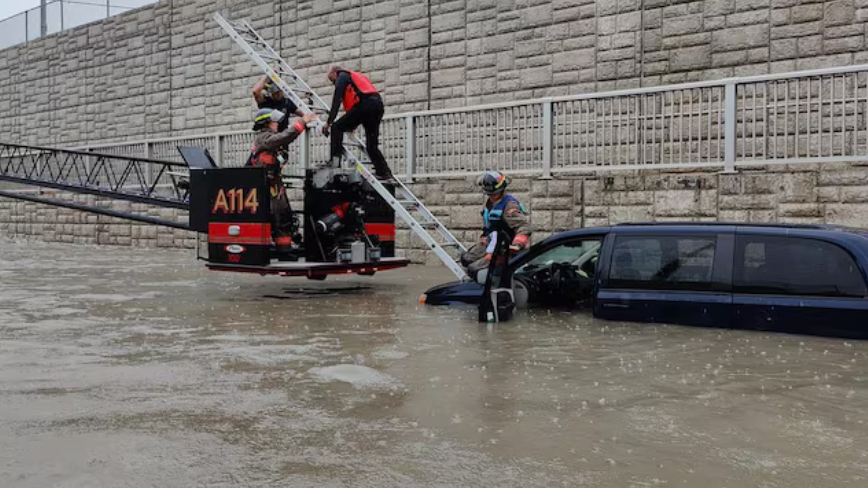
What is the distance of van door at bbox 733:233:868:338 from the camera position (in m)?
7.21

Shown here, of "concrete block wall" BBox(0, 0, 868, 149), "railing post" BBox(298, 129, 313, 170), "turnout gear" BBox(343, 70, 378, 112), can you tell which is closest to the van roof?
"turnout gear" BBox(343, 70, 378, 112)

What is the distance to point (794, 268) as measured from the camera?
7.52m

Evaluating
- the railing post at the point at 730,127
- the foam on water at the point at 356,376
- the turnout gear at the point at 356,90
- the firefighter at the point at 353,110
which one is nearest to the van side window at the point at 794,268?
the foam on water at the point at 356,376

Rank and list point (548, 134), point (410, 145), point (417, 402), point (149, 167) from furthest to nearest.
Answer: point (149, 167), point (410, 145), point (548, 134), point (417, 402)

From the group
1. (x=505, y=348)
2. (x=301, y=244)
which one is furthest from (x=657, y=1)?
(x=505, y=348)

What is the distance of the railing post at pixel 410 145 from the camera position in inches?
635

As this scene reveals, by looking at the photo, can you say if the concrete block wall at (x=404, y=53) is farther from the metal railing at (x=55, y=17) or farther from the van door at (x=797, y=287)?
the van door at (x=797, y=287)

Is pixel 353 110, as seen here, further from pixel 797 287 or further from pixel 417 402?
pixel 417 402

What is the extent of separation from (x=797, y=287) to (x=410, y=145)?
384 inches

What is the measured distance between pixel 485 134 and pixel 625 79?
3.26 meters

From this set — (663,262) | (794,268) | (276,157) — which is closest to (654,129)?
(663,262)

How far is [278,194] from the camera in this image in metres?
11.6

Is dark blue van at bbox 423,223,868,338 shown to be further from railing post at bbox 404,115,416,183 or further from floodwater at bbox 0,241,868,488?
railing post at bbox 404,115,416,183

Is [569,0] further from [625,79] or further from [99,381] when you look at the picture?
[99,381]
